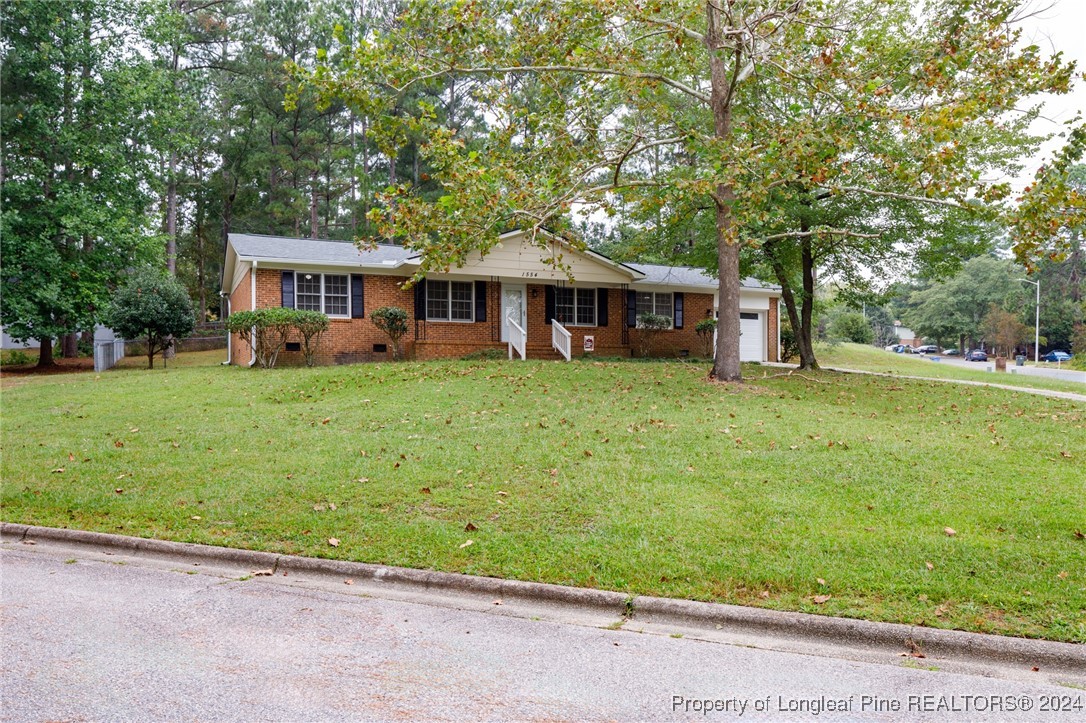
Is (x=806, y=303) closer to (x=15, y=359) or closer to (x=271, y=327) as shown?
(x=271, y=327)

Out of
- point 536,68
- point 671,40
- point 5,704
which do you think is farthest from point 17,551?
point 671,40

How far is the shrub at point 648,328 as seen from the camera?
23.5 meters

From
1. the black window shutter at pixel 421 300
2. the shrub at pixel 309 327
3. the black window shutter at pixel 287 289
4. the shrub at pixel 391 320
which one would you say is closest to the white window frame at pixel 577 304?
the black window shutter at pixel 421 300

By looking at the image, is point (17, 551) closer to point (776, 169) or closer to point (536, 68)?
point (536, 68)

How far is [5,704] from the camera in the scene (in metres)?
3.03

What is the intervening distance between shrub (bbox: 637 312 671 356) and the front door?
414 cm

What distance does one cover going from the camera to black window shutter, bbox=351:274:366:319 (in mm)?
20453

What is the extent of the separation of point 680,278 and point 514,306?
6.64 m

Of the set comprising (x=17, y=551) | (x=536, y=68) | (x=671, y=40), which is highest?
(x=671, y=40)

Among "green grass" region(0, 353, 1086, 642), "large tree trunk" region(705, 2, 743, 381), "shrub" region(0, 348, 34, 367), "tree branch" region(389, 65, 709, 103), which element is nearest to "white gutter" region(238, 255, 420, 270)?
"green grass" region(0, 353, 1086, 642)

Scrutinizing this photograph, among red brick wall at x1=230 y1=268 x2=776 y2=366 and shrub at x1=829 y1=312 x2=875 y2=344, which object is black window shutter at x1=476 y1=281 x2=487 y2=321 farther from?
shrub at x1=829 y1=312 x2=875 y2=344

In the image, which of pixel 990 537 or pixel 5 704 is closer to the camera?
pixel 5 704

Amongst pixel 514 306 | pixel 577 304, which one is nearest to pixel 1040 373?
pixel 577 304

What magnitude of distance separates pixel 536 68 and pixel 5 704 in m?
11.8
